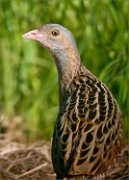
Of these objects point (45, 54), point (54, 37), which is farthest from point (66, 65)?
point (45, 54)

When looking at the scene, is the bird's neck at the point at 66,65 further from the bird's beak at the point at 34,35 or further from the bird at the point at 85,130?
the bird's beak at the point at 34,35

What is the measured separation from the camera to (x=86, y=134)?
216 inches

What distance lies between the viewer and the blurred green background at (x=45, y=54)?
793 cm

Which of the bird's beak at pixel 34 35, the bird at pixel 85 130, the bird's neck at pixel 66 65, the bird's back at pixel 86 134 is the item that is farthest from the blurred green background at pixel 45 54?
the bird's back at pixel 86 134

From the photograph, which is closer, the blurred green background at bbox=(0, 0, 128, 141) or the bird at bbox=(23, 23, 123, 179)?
the bird at bbox=(23, 23, 123, 179)

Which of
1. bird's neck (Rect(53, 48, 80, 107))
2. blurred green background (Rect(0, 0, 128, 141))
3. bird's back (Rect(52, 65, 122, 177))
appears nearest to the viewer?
bird's back (Rect(52, 65, 122, 177))

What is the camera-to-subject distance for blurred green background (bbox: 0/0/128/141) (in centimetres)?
793

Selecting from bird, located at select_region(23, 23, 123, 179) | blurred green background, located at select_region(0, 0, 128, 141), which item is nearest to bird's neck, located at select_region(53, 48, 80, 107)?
bird, located at select_region(23, 23, 123, 179)

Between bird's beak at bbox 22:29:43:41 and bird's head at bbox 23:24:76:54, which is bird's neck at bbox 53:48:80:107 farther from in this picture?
bird's beak at bbox 22:29:43:41

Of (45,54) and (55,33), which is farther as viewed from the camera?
(45,54)

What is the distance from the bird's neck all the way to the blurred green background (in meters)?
1.01

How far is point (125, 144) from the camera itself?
6.92 meters

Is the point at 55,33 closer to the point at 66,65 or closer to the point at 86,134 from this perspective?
the point at 66,65

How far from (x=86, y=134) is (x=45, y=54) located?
4.34 meters
